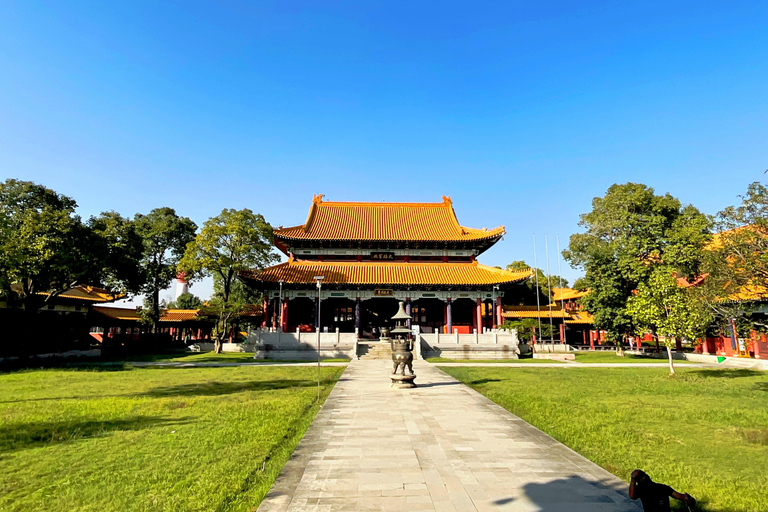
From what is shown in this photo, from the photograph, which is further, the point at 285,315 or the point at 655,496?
the point at 285,315

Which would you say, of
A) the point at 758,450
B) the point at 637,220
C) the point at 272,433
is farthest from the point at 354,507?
the point at 637,220

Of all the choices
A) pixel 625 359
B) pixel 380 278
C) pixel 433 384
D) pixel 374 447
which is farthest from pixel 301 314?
pixel 374 447

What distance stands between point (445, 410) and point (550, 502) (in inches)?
208

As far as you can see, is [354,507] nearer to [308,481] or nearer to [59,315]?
[308,481]

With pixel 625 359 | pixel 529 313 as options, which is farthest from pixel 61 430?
pixel 529 313

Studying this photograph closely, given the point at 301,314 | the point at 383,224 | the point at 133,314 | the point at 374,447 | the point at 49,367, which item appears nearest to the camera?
the point at 374,447

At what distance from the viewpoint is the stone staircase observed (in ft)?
82.9

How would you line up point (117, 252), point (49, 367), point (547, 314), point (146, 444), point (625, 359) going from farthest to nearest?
point (547, 314)
point (625, 359)
point (117, 252)
point (49, 367)
point (146, 444)

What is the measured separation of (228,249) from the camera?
32.2 metres

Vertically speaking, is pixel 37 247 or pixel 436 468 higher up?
pixel 37 247

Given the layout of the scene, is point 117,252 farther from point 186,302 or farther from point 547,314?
point 186,302

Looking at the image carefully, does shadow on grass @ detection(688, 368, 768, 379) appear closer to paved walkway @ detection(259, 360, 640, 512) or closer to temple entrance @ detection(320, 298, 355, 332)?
paved walkway @ detection(259, 360, 640, 512)

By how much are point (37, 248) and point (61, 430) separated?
15.0 meters

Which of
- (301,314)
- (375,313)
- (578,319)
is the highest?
(375,313)
